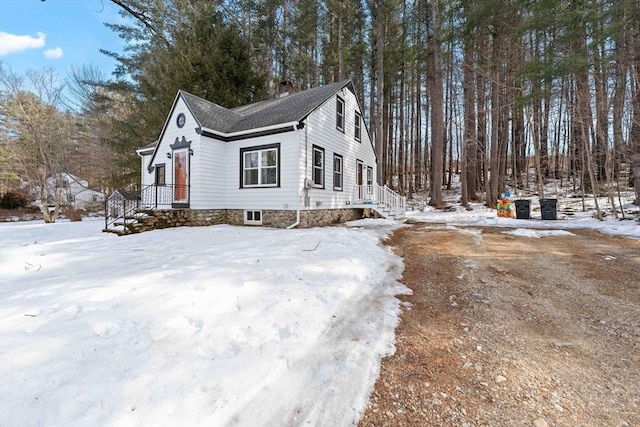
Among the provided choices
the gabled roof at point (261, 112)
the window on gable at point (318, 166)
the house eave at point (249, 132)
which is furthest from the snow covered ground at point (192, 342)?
the gabled roof at point (261, 112)

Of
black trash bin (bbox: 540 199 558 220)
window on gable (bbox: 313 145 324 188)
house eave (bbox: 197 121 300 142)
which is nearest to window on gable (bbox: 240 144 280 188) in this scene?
house eave (bbox: 197 121 300 142)

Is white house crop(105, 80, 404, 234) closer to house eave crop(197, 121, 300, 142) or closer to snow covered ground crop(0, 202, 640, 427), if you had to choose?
house eave crop(197, 121, 300, 142)

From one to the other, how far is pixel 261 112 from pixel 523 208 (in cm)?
1223

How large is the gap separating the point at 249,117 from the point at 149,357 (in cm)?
1110

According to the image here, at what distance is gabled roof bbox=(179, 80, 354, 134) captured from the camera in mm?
10195

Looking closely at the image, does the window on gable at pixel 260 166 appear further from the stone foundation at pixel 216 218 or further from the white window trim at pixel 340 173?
the white window trim at pixel 340 173

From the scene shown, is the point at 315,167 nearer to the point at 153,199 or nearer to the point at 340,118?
the point at 340,118

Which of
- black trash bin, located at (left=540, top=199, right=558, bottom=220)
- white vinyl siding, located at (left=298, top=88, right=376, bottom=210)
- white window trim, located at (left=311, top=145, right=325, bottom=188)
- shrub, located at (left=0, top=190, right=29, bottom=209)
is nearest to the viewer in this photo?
white vinyl siding, located at (left=298, top=88, right=376, bottom=210)

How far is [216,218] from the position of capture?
35.7 feet

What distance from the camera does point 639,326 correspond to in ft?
9.21

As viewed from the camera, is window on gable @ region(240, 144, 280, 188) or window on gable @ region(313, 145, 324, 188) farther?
window on gable @ region(313, 145, 324, 188)

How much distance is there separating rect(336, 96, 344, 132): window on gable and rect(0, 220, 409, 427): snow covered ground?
9214 millimetres

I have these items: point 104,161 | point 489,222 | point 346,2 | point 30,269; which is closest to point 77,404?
point 30,269

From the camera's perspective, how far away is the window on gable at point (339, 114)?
12.2 m
